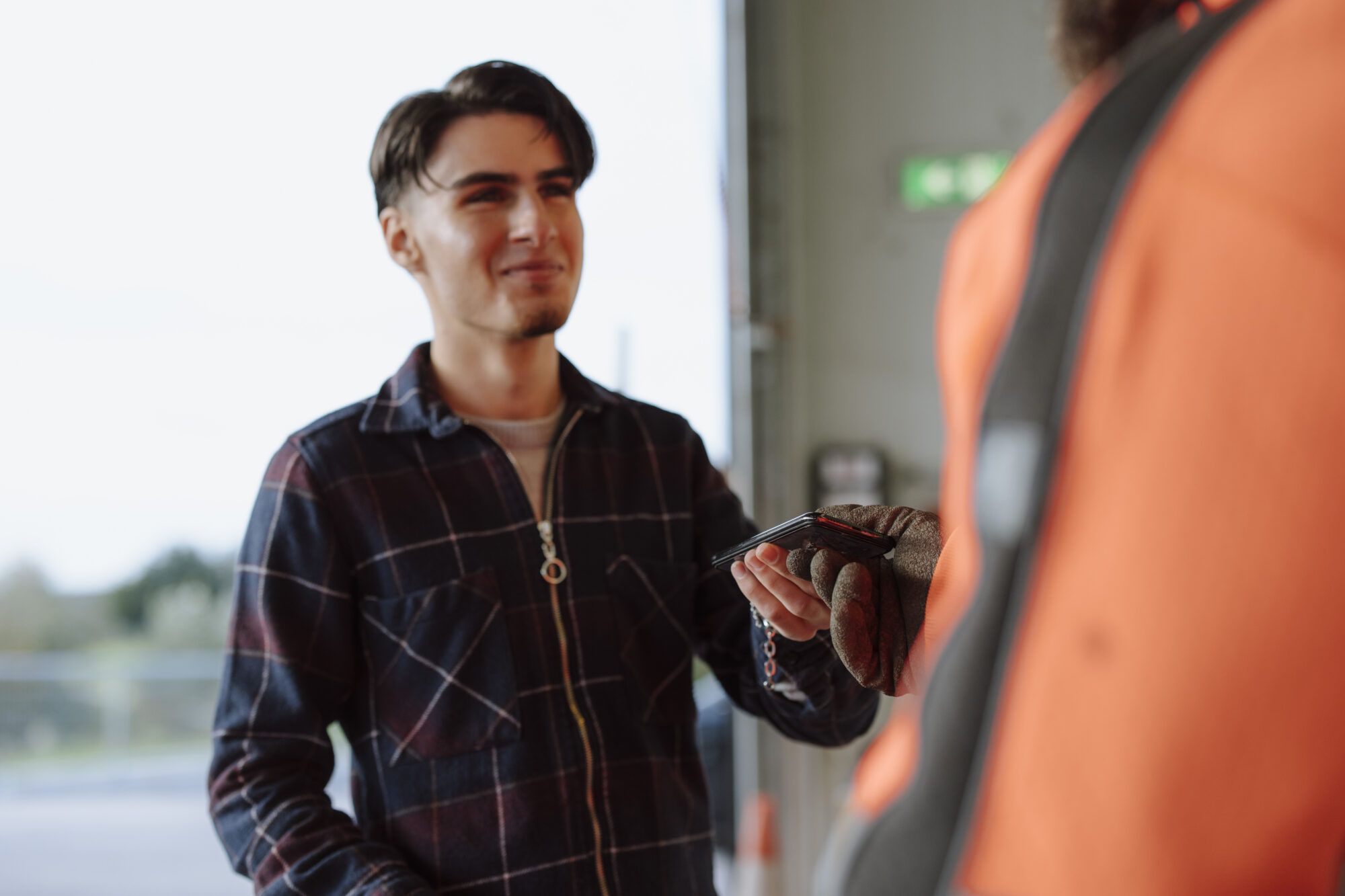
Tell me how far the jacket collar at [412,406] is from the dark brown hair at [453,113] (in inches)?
9.1

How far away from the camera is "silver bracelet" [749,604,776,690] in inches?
54.1

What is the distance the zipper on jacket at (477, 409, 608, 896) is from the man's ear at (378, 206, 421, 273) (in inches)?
9.9

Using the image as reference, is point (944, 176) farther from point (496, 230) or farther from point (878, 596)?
point (878, 596)

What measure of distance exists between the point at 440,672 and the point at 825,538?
516 mm

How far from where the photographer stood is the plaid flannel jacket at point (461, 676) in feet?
4.25

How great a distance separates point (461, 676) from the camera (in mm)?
1362

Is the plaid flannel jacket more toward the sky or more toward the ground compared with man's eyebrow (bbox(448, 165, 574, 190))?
more toward the ground

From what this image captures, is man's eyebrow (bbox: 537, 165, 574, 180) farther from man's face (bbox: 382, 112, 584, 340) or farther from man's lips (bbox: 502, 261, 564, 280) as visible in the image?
man's lips (bbox: 502, 261, 564, 280)

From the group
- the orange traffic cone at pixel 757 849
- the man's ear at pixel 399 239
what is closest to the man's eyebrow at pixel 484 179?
the man's ear at pixel 399 239

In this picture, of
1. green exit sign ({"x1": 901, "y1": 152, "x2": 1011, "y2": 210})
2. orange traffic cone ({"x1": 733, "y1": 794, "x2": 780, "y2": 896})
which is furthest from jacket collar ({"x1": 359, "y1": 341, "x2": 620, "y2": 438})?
green exit sign ({"x1": 901, "y1": 152, "x2": 1011, "y2": 210})

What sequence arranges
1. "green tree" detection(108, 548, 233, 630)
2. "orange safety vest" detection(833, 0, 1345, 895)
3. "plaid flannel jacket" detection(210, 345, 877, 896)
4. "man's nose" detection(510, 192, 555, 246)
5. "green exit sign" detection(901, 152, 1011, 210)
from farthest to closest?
"green exit sign" detection(901, 152, 1011, 210) < "green tree" detection(108, 548, 233, 630) < "man's nose" detection(510, 192, 555, 246) < "plaid flannel jacket" detection(210, 345, 877, 896) < "orange safety vest" detection(833, 0, 1345, 895)

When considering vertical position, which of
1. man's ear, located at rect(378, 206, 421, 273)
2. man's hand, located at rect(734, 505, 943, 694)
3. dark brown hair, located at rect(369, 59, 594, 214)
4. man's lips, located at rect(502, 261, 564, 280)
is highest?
dark brown hair, located at rect(369, 59, 594, 214)

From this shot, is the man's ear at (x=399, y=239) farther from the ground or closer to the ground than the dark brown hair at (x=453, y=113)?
closer to the ground

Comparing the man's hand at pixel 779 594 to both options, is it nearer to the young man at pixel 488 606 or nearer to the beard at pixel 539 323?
the young man at pixel 488 606
